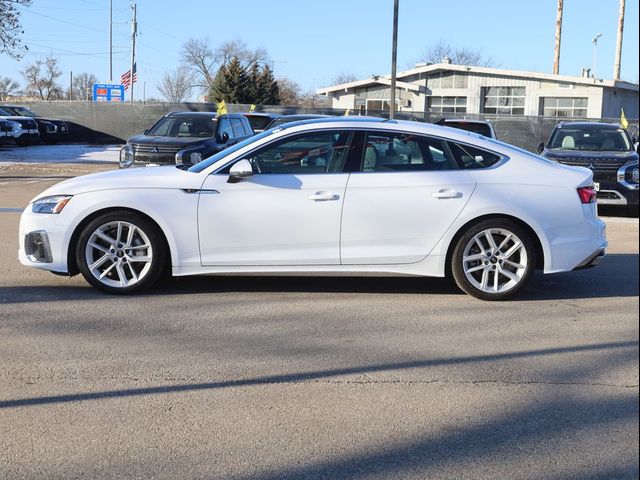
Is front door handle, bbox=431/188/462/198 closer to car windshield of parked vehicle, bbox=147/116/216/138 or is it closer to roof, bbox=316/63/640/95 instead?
car windshield of parked vehicle, bbox=147/116/216/138

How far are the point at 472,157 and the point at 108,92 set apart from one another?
51122 mm

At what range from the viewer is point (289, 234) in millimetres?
6672

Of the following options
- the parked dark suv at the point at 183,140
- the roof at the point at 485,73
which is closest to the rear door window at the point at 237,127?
the parked dark suv at the point at 183,140

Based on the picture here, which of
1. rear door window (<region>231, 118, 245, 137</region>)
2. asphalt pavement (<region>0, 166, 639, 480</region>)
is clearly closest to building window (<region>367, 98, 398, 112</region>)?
rear door window (<region>231, 118, 245, 137</region>)

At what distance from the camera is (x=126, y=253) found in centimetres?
673

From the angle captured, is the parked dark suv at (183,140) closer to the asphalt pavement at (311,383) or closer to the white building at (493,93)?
the asphalt pavement at (311,383)

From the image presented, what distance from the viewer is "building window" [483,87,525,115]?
44.6m

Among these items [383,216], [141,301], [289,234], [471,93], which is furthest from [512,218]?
[471,93]

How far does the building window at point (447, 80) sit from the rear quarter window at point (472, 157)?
133ft

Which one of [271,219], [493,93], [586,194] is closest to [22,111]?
[493,93]

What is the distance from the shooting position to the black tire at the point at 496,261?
265 inches

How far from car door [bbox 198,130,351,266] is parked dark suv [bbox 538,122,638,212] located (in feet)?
24.8

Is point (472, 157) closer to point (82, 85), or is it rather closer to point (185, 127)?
point (185, 127)

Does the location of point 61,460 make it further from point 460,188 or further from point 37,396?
point 460,188
